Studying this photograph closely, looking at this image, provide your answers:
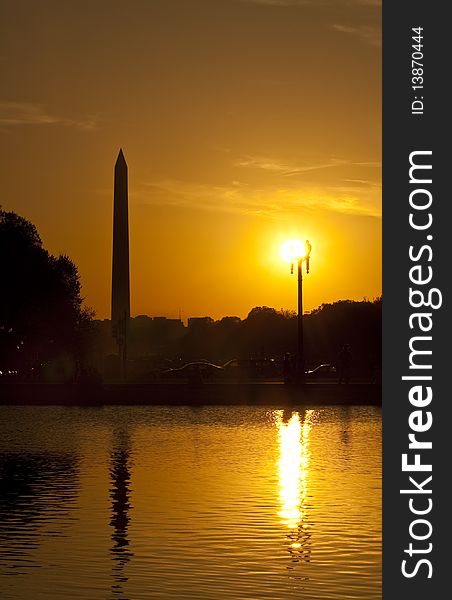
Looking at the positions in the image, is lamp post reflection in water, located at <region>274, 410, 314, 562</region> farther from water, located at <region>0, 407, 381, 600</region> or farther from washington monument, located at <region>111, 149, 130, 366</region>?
washington monument, located at <region>111, 149, 130, 366</region>

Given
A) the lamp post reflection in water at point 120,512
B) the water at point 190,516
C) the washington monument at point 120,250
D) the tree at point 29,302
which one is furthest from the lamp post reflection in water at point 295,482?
the tree at point 29,302

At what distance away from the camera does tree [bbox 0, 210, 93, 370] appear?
76500 millimetres

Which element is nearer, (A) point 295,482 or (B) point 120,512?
(B) point 120,512

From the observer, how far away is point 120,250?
68312 mm

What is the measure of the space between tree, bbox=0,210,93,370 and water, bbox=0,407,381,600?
4807 centimetres

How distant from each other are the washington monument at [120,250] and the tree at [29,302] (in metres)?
8.10

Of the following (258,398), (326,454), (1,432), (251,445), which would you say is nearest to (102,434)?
(1,432)

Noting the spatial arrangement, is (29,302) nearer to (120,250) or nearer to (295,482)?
(120,250)

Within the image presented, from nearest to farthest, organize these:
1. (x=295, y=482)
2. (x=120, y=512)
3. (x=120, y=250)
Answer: (x=120, y=512)
(x=295, y=482)
(x=120, y=250)

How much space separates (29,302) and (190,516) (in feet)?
206

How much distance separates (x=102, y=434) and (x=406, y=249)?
16.9 m

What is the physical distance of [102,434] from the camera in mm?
29062

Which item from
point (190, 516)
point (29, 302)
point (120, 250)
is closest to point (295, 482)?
point (190, 516)

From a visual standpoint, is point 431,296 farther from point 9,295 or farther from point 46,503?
point 9,295
